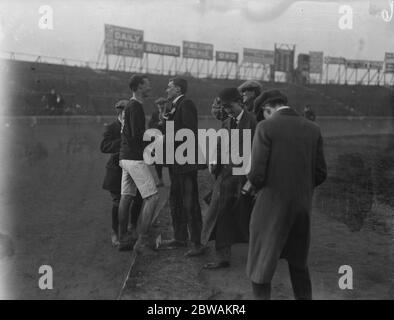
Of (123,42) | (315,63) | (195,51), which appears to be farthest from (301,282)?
(195,51)

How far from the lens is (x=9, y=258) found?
179 inches

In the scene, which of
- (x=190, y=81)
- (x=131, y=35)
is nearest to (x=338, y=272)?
(x=190, y=81)

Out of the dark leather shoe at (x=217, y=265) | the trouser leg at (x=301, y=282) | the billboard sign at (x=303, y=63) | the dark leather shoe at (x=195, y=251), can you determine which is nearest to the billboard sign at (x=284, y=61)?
the billboard sign at (x=303, y=63)

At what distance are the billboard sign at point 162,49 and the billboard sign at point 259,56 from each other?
277 inches

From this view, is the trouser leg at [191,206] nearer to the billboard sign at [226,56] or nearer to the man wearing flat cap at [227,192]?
the man wearing flat cap at [227,192]

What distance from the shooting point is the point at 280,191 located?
2.95 meters

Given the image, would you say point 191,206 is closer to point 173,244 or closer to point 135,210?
point 173,244

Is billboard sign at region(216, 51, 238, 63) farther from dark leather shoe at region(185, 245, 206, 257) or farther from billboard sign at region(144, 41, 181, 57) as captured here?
dark leather shoe at region(185, 245, 206, 257)

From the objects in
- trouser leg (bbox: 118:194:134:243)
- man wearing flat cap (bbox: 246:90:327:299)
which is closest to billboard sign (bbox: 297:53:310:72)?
trouser leg (bbox: 118:194:134:243)

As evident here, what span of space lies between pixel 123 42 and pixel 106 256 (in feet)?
120

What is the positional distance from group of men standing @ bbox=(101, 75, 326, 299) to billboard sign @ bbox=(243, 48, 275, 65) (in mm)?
43191

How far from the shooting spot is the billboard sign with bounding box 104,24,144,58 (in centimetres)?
3803

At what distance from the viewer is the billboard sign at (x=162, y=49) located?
45531mm
